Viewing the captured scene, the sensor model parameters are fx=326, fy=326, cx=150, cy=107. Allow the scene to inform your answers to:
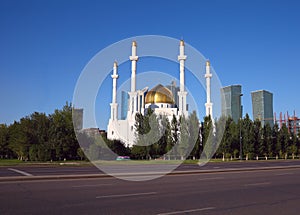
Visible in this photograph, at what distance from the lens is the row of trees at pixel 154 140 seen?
163 ft

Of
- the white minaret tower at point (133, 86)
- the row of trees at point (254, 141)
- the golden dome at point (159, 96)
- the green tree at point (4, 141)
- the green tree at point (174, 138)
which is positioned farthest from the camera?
the golden dome at point (159, 96)

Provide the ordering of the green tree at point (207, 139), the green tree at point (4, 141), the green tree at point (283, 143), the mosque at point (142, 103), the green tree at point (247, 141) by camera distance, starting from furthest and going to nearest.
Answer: the mosque at point (142, 103)
the green tree at point (283, 143)
the green tree at point (4, 141)
the green tree at point (247, 141)
the green tree at point (207, 139)

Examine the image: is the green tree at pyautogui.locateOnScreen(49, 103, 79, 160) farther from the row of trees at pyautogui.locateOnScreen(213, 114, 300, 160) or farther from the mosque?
the row of trees at pyautogui.locateOnScreen(213, 114, 300, 160)

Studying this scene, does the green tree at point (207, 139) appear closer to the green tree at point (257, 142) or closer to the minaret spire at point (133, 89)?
the green tree at point (257, 142)

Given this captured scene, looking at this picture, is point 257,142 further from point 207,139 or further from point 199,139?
point 199,139

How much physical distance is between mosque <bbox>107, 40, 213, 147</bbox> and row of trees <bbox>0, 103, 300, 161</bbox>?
1108 cm

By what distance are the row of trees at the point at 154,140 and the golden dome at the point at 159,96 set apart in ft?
50.9

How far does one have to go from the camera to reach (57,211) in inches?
329

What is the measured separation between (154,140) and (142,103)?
24.1 meters

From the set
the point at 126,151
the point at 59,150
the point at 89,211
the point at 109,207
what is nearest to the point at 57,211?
the point at 89,211

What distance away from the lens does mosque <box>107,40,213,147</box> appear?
72.0 metres

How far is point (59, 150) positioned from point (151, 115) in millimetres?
19273

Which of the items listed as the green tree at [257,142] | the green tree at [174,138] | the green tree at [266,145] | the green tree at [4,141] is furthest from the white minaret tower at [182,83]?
the green tree at [4,141]

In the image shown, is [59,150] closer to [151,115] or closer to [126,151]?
[126,151]
